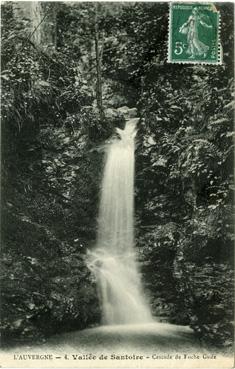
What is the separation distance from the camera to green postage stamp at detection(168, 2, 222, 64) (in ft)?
13.7

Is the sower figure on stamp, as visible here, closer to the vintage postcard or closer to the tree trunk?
the vintage postcard

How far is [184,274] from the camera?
416 cm

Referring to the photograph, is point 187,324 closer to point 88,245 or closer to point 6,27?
point 88,245

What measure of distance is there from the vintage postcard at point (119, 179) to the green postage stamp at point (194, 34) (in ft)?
0.04

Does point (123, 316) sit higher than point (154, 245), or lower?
lower

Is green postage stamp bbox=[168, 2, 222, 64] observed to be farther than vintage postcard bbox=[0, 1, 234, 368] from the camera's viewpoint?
Yes

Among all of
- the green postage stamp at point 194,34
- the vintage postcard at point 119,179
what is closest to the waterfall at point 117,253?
the vintage postcard at point 119,179

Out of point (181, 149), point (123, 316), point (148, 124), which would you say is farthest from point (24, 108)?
point (123, 316)

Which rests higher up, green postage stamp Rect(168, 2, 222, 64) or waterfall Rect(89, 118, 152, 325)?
green postage stamp Rect(168, 2, 222, 64)

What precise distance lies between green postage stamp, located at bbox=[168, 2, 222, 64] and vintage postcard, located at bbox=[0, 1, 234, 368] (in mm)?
12

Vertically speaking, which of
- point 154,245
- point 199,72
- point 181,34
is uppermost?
point 181,34

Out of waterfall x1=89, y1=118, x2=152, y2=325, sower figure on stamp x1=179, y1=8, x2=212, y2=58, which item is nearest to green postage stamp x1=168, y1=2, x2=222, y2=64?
sower figure on stamp x1=179, y1=8, x2=212, y2=58

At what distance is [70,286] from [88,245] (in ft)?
1.30

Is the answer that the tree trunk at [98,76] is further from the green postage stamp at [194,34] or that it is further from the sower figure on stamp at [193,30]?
the sower figure on stamp at [193,30]
